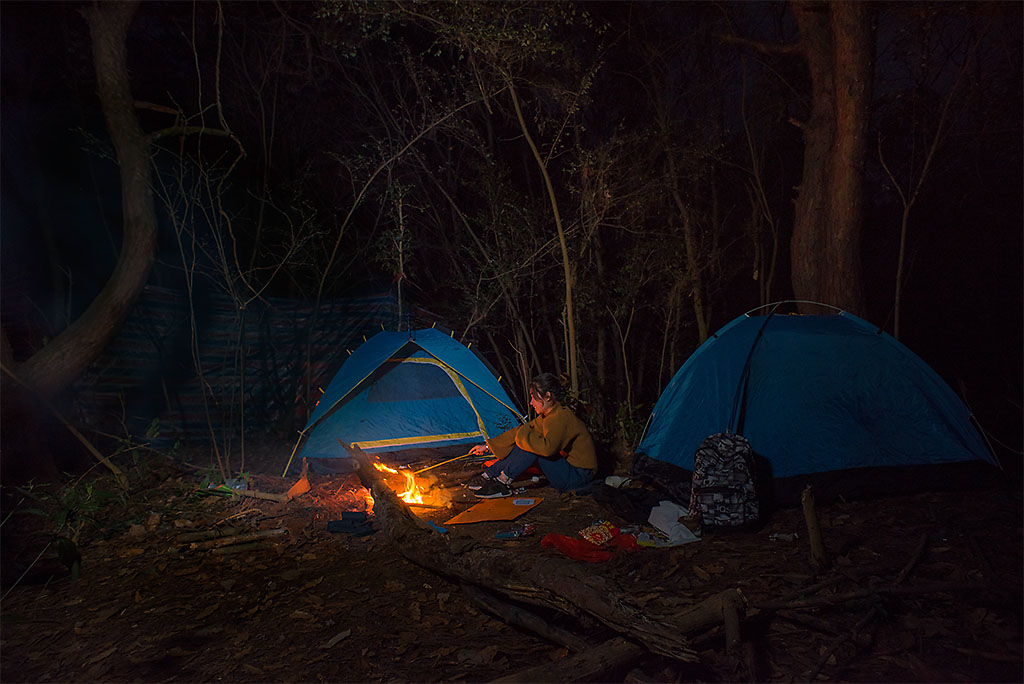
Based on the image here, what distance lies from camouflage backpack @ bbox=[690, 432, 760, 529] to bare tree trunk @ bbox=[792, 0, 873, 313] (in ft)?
9.35

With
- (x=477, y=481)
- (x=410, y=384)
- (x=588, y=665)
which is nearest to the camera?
(x=588, y=665)

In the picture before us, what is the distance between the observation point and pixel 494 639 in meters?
3.36

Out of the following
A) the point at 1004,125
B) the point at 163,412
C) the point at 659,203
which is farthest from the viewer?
the point at 1004,125

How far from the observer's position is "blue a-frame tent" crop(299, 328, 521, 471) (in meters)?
7.18

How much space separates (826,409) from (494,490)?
3.09 meters

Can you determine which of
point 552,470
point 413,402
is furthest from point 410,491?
point 413,402

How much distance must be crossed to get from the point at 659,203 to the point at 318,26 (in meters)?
5.86

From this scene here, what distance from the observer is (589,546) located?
4.48 meters

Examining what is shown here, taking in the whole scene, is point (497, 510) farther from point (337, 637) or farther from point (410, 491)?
point (337, 637)

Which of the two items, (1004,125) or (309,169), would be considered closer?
(1004,125)

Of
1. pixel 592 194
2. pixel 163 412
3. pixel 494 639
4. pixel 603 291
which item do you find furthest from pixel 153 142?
pixel 494 639

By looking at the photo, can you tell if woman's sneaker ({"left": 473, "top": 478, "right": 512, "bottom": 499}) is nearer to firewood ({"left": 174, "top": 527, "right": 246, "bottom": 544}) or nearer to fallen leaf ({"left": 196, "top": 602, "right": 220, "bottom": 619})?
firewood ({"left": 174, "top": 527, "right": 246, "bottom": 544})

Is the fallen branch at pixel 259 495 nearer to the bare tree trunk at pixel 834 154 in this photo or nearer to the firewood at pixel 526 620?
the firewood at pixel 526 620

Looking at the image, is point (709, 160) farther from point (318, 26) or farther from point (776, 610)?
point (776, 610)
